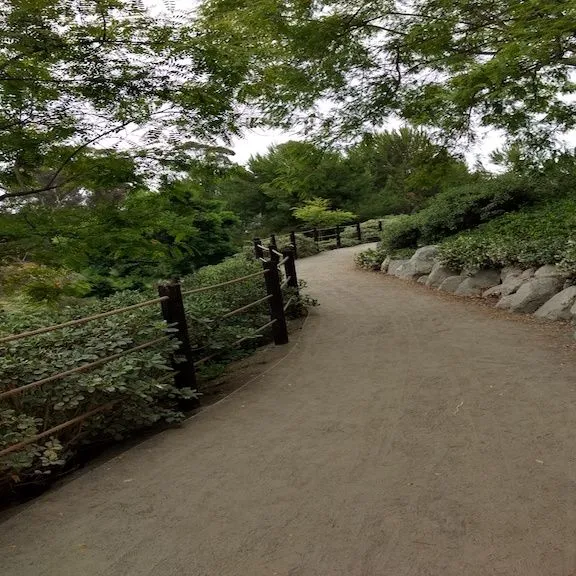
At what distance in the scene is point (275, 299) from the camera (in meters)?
6.34

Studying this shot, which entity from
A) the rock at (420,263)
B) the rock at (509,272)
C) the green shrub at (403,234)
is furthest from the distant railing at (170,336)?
the green shrub at (403,234)

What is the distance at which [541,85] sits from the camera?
8352 millimetres

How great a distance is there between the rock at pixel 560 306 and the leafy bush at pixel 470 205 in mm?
4180

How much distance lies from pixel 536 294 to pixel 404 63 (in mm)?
4126

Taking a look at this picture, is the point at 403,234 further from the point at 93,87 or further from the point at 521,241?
the point at 93,87

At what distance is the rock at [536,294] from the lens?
6.95m

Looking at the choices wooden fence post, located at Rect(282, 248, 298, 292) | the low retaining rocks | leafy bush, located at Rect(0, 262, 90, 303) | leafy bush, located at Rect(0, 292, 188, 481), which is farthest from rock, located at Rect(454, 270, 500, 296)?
leafy bush, located at Rect(0, 262, 90, 303)

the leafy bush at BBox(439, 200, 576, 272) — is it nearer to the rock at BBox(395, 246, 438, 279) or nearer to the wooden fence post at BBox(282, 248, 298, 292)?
the rock at BBox(395, 246, 438, 279)

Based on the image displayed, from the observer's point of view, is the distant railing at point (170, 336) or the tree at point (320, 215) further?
the tree at point (320, 215)

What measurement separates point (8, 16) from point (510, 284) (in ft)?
23.0

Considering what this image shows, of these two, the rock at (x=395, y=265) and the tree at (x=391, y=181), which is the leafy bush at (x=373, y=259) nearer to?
the rock at (x=395, y=265)

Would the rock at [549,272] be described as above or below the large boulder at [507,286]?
above

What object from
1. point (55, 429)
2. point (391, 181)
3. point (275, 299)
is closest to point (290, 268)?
point (275, 299)

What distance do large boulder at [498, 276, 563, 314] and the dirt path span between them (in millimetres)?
2010
